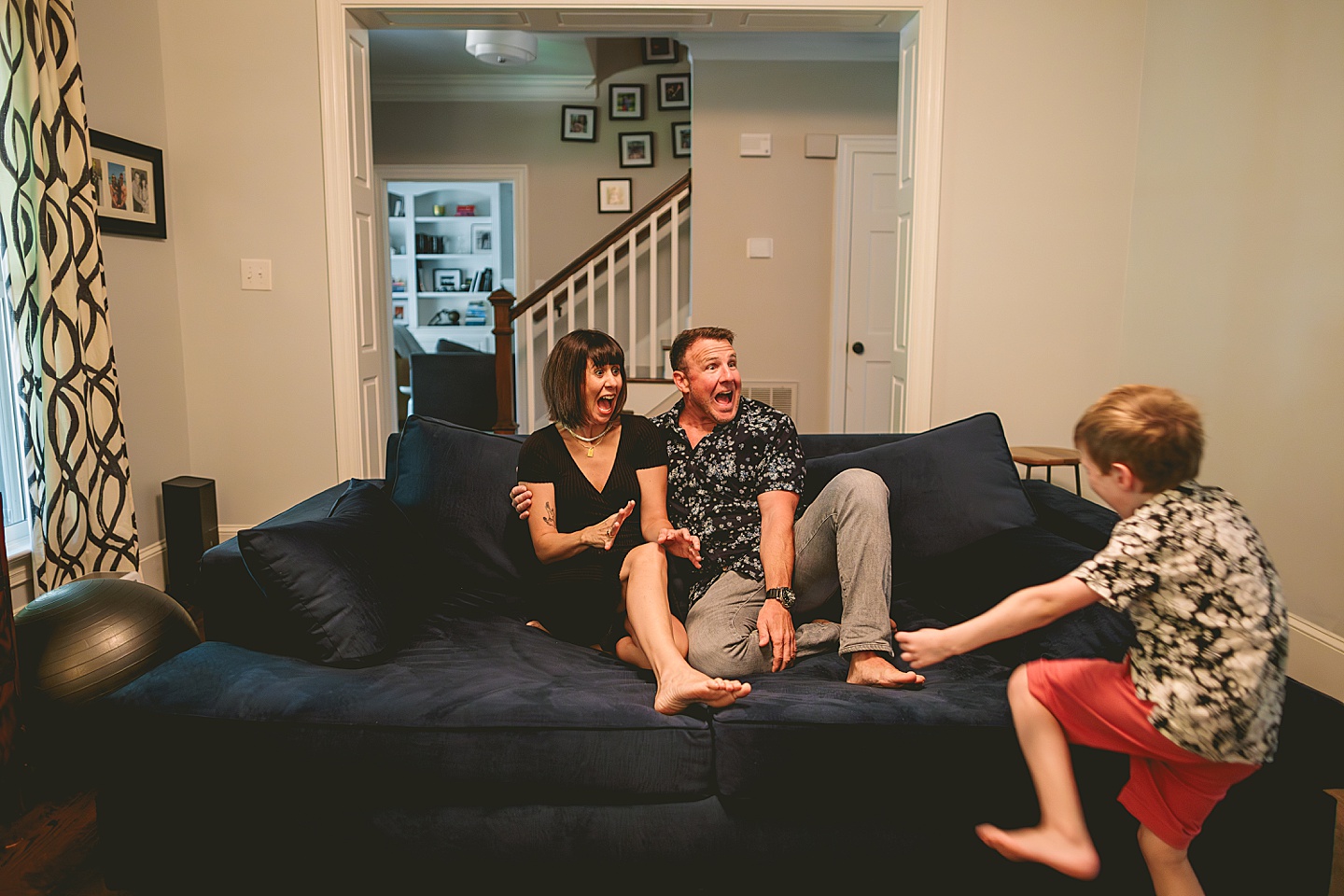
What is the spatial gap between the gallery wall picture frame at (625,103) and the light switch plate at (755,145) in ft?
6.43

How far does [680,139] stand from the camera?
691cm

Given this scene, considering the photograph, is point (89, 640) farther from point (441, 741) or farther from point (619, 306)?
point (619, 306)

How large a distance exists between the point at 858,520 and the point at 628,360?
12.6 feet

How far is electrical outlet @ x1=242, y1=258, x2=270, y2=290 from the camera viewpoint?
3664mm

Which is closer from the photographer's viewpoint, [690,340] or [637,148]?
[690,340]

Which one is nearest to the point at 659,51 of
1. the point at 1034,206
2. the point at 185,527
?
the point at 1034,206

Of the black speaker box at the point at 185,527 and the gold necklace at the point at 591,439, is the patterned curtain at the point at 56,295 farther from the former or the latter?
the gold necklace at the point at 591,439

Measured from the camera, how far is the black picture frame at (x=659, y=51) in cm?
635

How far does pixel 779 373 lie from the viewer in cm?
550

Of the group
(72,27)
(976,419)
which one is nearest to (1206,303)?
(976,419)

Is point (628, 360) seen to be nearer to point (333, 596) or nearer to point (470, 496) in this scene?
point (470, 496)

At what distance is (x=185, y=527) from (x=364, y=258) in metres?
1.22

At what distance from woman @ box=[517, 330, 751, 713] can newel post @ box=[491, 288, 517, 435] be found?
3.02 meters

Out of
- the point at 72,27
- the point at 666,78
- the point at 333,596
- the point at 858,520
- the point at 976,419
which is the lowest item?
the point at 333,596
